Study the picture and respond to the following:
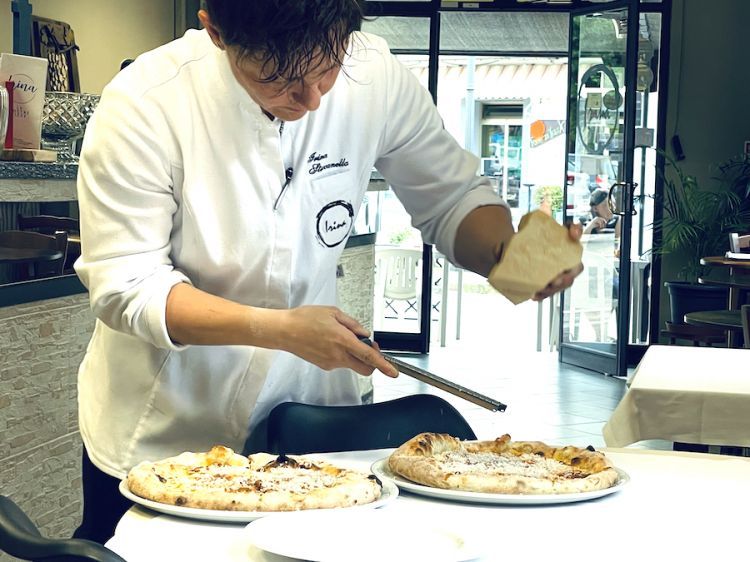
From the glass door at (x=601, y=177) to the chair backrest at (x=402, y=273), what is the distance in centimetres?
131

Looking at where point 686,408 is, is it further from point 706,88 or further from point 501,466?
point 706,88

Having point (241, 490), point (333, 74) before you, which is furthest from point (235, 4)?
point (241, 490)

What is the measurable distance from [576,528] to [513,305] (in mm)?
7239

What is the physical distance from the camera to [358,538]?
44.7 inches

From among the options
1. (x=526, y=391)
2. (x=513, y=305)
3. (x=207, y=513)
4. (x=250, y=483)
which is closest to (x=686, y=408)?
(x=250, y=483)

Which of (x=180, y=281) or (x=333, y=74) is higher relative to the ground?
(x=333, y=74)

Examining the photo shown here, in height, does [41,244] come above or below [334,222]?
below

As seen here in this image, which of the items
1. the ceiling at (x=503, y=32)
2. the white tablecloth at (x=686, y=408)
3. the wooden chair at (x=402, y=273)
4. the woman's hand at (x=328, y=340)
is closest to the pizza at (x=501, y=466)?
the woman's hand at (x=328, y=340)

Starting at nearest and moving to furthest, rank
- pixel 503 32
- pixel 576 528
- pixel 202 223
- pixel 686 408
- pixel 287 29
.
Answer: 1. pixel 576 528
2. pixel 287 29
3. pixel 202 223
4. pixel 686 408
5. pixel 503 32

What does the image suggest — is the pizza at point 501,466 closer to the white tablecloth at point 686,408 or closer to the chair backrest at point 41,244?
the white tablecloth at point 686,408

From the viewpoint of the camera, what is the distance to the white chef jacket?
155 cm

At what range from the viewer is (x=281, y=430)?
5.45ft

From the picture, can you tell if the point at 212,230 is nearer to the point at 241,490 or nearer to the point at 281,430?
the point at 281,430

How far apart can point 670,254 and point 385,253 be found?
2.31 metres
